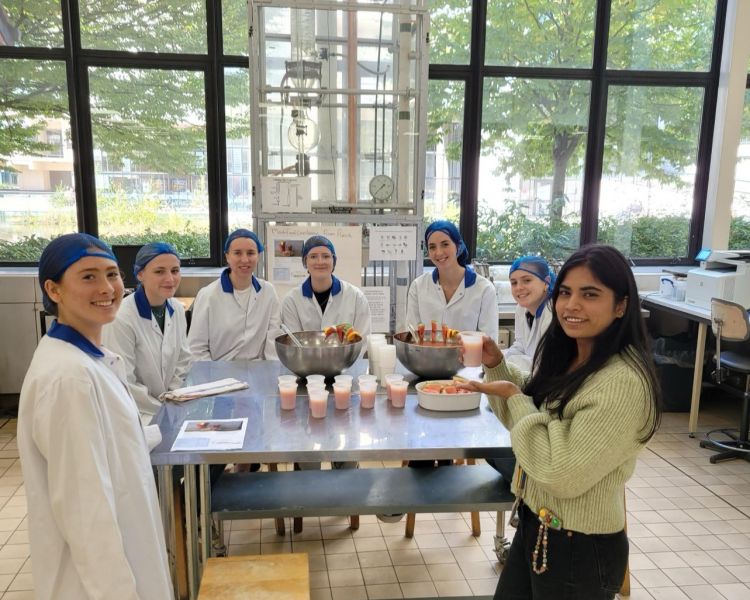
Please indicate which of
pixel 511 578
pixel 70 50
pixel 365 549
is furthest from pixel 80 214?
pixel 511 578

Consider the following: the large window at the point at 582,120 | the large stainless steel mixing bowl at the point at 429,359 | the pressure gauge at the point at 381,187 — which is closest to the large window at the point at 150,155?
the pressure gauge at the point at 381,187

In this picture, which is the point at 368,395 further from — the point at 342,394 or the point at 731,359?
the point at 731,359

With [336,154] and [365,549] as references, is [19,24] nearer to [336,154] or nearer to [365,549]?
[336,154]

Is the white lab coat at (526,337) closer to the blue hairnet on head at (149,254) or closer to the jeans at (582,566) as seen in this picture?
the jeans at (582,566)

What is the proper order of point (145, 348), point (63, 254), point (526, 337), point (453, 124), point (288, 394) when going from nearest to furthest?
point (63, 254) < point (288, 394) < point (145, 348) < point (526, 337) < point (453, 124)

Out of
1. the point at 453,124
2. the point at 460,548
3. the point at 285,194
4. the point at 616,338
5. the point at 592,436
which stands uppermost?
the point at 453,124

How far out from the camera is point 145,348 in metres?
2.70

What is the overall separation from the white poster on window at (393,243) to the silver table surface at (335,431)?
176 cm

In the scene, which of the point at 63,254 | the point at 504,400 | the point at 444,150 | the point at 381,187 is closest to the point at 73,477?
the point at 63,254

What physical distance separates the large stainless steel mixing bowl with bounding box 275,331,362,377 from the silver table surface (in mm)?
99

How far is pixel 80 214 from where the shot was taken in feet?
16.2

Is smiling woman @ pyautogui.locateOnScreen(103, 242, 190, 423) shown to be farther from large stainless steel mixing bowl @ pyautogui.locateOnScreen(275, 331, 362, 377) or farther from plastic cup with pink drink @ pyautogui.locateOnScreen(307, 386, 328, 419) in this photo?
plastic cup with pink drink @ pyautogui.locateOnScreen(307, 386, 328, 419)

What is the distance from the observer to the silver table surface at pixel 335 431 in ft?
6.21

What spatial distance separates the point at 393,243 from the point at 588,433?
110 inches
